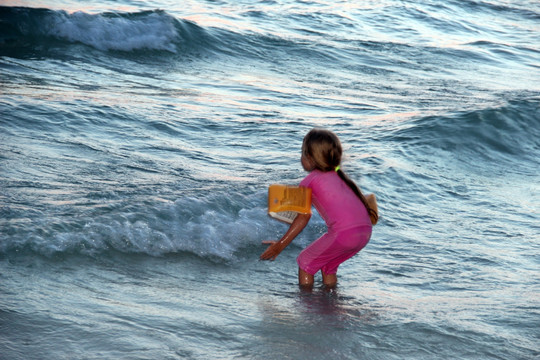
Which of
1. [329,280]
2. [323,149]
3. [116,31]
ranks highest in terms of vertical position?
[323,149]

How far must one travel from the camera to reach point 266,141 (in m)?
8.99

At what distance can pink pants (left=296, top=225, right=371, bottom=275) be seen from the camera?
444 cm

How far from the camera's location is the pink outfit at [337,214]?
4.43 m

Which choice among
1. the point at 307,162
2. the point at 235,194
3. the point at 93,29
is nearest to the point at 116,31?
the point at 93,29

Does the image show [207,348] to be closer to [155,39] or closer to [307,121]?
[307,121]

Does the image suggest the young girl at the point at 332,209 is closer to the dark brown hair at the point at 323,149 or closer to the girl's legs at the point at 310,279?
the dark brown hair at the point at 323,149

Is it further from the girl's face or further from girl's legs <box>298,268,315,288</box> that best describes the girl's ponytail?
girl's legs <box>298,268,315,288</box>

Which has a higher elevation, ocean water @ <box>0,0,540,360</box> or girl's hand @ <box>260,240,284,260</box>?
girl's hand @ <box>260,240,284,260</box>

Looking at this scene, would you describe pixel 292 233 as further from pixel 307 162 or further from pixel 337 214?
pixel 307 162

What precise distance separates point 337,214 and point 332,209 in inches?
1.8

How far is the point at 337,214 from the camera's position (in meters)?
4.46

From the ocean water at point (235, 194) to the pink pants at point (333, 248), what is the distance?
19 cm

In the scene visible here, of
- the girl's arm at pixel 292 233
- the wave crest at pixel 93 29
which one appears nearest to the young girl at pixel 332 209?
the girl's arm at pixel 292 233

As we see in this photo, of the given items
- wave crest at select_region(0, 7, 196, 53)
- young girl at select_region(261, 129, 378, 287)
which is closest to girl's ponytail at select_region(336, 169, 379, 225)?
young girl at select_region(261, 129, 378, 287)
